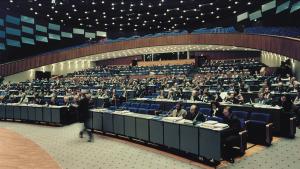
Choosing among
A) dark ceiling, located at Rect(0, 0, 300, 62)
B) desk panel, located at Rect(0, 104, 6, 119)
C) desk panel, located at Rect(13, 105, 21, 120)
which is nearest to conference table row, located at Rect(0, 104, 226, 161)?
desk panel, located at Rect(13, 105, 21, 120)

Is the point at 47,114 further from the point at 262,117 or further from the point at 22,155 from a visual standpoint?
the point at 262,117

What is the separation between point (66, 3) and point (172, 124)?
69.2 ft

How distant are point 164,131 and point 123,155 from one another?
1.00m

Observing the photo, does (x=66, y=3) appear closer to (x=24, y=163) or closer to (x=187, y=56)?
(x=187, y=56)

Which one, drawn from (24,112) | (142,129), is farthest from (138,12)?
(142,129)

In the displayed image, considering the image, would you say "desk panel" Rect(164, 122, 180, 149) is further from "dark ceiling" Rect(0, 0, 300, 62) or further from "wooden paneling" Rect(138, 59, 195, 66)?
"wooden paneling" Rect(138, 59, 195, 66)

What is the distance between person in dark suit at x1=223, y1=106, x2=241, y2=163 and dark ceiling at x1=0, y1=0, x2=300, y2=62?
15.1 metres

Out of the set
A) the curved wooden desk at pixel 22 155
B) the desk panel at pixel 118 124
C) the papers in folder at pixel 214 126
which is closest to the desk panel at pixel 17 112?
the curved wooden desk at pixel 22 155

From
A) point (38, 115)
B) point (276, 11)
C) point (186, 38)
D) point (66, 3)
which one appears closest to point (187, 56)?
point (186, 38)

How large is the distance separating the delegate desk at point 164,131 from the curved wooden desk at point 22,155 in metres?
1.98

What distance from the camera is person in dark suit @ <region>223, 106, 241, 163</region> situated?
16.7 feet

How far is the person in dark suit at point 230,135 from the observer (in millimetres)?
5098

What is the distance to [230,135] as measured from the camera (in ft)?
17.6

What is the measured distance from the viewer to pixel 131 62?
34.0 m
